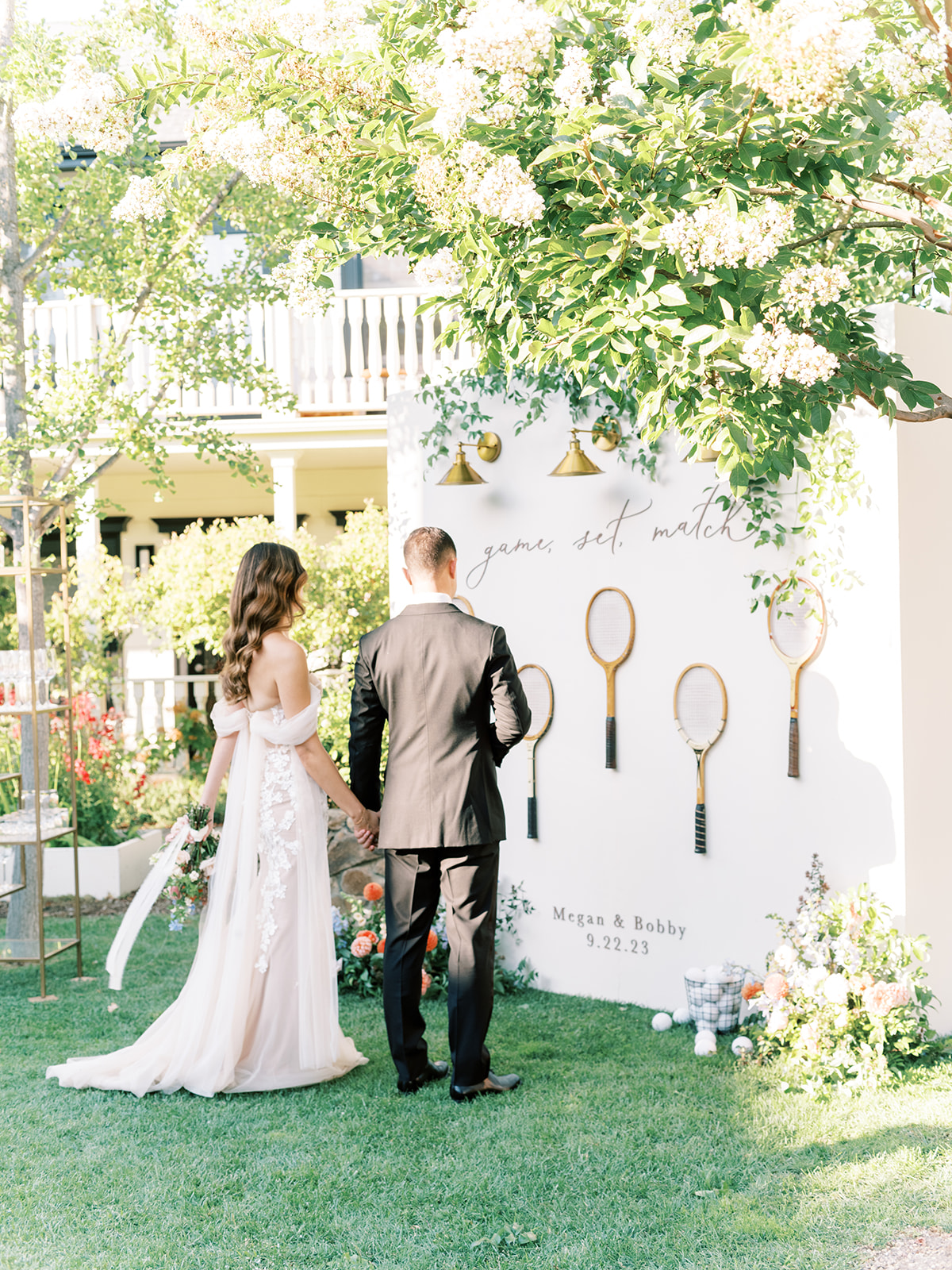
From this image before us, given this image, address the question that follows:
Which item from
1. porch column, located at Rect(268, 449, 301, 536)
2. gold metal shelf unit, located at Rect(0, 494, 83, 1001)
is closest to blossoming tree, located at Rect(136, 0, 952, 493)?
gold metal shelf unit, located at Rect(0, 494, 83, 1001)

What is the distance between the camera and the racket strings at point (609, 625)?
499 centimetres

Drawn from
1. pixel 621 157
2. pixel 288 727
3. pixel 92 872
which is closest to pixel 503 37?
pixel 621 157

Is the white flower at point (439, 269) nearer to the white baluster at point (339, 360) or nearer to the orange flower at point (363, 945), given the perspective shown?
the orange flower at point (363, 945)

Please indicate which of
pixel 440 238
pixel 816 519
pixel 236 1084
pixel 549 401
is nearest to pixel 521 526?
pixel 549 401

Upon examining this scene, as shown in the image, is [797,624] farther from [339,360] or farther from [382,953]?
[339,360]

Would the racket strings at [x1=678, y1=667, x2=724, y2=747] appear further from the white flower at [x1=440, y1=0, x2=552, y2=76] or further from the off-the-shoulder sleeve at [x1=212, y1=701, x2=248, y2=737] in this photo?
the white flower at [x1=440, y1=0, x2=552, y2=76]

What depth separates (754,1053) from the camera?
13.8 ft

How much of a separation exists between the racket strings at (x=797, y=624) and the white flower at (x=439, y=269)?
6.69 ft

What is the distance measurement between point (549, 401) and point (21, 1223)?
3.73 metres

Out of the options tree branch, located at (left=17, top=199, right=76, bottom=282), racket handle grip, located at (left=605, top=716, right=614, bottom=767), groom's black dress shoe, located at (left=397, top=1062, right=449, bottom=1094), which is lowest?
groom's black dress shoe, located at (left=397, top=1062, right=449, bottom=1094)

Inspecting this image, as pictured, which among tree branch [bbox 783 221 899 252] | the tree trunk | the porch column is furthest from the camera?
the porch column

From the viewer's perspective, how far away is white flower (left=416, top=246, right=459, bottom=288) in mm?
3059

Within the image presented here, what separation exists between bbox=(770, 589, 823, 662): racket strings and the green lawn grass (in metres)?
1.58

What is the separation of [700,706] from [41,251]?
4.88 m
